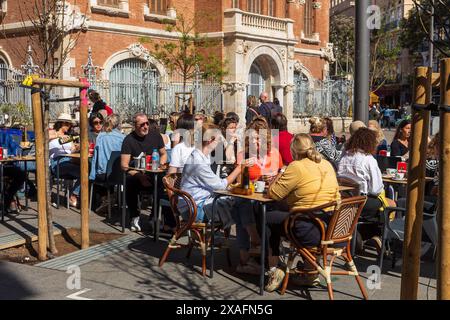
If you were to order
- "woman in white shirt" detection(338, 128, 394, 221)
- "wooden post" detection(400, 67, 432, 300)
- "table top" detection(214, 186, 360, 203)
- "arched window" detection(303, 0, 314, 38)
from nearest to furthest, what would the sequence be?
"wooden post" detection(400, 67, 432, 300)
"table top" detection(214, 186, 360, 203)
"woman in white shirt" detection(338, 128, 394, 221)
"arched window" detection(303, 0, 314, 38)

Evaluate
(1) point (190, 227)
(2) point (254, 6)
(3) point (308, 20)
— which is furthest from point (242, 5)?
(1) point (190, 227)

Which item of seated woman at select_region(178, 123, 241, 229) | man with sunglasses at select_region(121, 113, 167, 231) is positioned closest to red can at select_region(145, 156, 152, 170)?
man with sunglasses at select_region(121, 113, 167, 231)

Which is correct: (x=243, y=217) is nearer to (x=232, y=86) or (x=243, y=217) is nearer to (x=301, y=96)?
(x=232, y=86)

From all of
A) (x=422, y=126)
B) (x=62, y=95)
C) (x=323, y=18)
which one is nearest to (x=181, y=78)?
(x=62, y=95)

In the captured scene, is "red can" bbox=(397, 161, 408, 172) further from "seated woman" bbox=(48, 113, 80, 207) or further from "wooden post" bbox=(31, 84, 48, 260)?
"seated woman" bbox=(48, 113, 80, 207)

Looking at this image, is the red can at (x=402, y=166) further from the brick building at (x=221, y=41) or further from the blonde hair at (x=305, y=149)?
the brick building at (x=221, y=41)

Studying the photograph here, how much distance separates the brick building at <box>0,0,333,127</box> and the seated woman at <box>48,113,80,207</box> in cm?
1218

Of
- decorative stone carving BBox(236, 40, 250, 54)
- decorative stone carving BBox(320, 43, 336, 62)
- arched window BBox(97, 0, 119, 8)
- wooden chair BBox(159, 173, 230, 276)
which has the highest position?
arched window BBox(97, 0, 119, 8)

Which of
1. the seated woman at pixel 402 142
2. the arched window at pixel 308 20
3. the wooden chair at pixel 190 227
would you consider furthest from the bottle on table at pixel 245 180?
the arched window at pixel 308 20

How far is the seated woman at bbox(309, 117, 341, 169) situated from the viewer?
8.53 metres

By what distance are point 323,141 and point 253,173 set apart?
2270 millimetres

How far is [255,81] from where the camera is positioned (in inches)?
1265

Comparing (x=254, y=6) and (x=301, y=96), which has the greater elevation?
(x=254, y=6)
